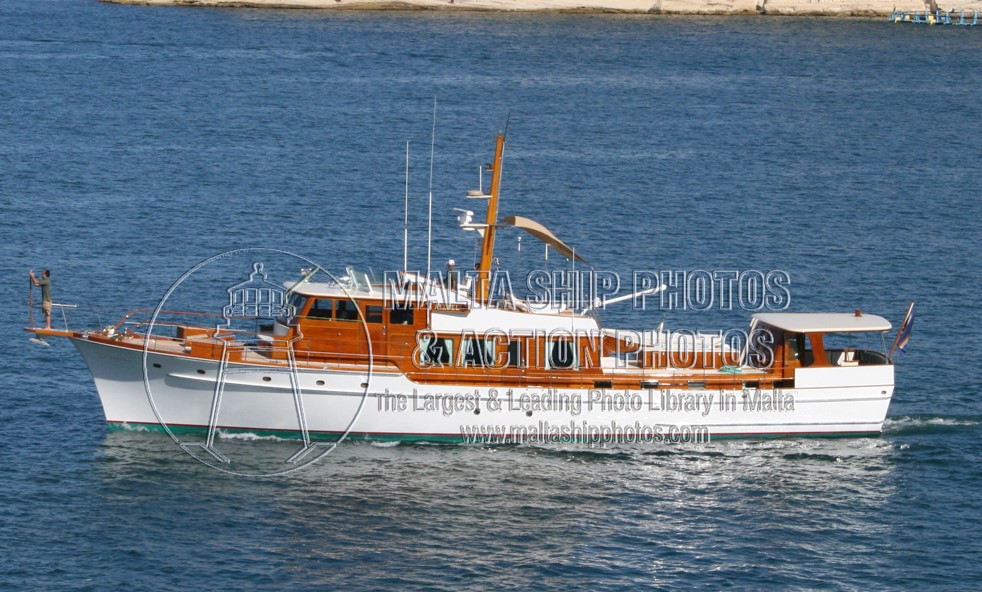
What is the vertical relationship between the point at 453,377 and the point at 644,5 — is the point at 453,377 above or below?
below

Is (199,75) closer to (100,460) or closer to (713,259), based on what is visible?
(713,259)

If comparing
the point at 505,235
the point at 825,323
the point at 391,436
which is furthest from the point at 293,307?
the point at 505,235

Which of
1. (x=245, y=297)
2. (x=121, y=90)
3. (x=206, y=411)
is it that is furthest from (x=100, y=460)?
(x=121, y=90)

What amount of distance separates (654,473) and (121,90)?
76641 millimetres

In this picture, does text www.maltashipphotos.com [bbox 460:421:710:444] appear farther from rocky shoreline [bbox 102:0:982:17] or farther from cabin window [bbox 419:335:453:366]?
rocky shoreline [bbox 102:0:982:17]

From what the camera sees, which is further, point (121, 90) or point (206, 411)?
point (121, 90)

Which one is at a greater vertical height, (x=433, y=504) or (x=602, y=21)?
(x=602, y=21)

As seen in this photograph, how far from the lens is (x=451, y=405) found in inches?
1852

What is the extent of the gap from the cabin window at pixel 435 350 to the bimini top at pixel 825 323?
34.8 feet

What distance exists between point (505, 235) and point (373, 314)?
96.3ft

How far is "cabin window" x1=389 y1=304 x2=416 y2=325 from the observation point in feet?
154

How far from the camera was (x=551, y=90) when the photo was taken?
114812mm

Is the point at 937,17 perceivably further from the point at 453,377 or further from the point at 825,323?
the point at 453,377

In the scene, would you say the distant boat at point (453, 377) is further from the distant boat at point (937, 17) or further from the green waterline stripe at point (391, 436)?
the distant boat at point (937, 17)
